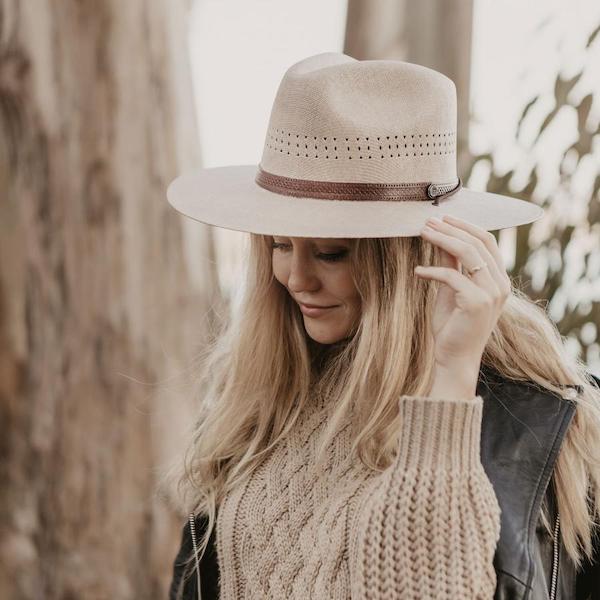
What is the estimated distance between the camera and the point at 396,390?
5.22ft

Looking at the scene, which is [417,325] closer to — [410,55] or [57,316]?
[410,55]

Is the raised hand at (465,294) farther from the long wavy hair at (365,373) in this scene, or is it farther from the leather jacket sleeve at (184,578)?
the leather jacket sleeve at (184,578)

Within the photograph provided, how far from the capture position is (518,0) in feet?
8.58

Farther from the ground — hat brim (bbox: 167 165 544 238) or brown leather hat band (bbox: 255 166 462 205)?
brown leather hat band (bbox: 255 166 462 205)

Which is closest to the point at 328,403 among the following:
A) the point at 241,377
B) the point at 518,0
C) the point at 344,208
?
the point at 241,377

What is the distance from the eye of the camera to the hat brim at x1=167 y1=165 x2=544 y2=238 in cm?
146

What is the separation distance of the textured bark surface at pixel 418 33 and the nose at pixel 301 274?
1336 millimetres

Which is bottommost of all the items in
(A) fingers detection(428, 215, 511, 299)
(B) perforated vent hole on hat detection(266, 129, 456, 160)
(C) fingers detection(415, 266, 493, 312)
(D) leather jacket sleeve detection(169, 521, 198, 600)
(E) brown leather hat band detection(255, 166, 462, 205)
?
(D) leather jacket sleeve detection(169, 521, 198, 600)

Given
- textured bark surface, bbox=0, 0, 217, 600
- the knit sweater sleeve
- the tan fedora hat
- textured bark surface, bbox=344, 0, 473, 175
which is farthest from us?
textured bark surface, bbox=0, 0, 217, 600

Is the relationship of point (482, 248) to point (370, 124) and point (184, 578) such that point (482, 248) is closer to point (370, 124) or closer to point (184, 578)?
point (370, 124)

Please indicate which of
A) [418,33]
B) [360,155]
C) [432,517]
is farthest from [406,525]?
[418,33]

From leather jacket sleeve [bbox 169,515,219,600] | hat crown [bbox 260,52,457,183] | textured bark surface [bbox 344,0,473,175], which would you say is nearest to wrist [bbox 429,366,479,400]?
hat crown [bbox 260,52,457,183]

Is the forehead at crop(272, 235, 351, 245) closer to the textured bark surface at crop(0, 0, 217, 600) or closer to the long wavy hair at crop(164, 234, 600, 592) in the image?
the long wavy hair at crop(164, 234, 600, 592)

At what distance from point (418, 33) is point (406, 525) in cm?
195
